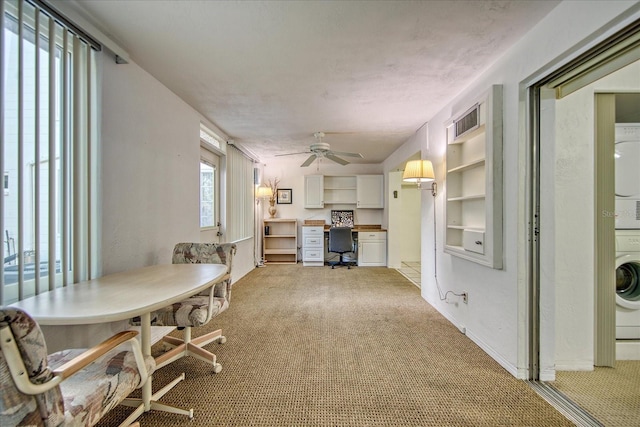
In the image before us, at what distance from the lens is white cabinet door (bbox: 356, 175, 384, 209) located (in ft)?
20.4

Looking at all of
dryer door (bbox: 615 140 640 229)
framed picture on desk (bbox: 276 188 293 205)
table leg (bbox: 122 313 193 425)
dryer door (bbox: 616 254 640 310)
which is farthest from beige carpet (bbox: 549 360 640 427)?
framed picture on desk (bbox: 276 188 293 205)

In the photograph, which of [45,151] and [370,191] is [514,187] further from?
[370,191]

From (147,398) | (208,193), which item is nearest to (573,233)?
(147,398)

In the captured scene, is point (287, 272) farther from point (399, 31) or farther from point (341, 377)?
point (399, 31)

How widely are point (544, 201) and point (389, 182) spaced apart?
159 inches

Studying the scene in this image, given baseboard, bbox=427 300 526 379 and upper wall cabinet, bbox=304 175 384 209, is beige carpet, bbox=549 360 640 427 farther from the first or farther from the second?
upper wall cabinet, bbox=304 175 384 209

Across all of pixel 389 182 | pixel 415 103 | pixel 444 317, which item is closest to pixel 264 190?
pixel 389 182

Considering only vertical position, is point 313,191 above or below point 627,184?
above

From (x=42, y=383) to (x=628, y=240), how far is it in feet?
11.4

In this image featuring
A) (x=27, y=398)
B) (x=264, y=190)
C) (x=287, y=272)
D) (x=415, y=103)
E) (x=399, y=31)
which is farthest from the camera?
(x=264, y=190)

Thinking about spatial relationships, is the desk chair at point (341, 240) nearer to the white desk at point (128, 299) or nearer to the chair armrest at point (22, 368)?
the white desk at point (128, 299)

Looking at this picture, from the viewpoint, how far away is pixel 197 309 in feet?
5.99

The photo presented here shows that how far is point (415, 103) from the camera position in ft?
9.43

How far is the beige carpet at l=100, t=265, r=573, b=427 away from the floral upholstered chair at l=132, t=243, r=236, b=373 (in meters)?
0.10
